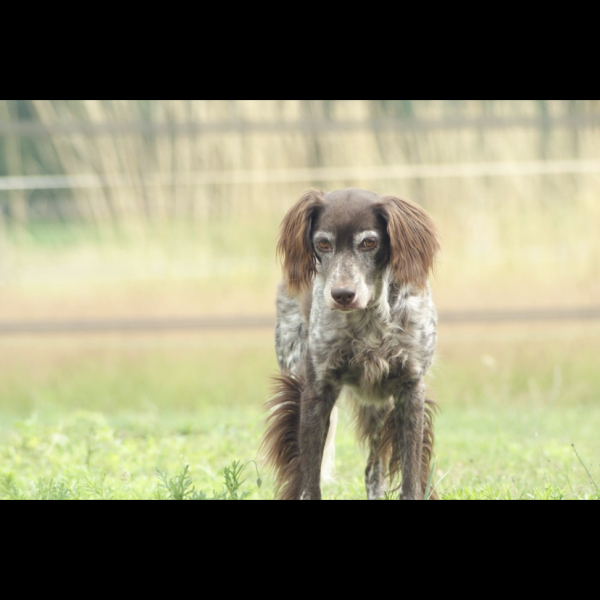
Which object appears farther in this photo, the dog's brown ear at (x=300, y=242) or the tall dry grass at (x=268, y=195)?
the tall dry grass at (x=268, y=195)

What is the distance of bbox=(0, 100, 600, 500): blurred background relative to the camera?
7.91 meters

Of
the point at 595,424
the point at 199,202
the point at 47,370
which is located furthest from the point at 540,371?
the point at 47,370

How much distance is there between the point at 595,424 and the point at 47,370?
4910 mm

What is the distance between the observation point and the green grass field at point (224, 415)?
369 centimetres

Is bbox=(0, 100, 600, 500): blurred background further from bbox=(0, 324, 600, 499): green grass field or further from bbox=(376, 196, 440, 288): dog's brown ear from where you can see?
bbox=(376, 196, 440, 288): dog's brown ear

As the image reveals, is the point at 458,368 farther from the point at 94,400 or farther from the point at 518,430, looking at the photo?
the point at 94,400

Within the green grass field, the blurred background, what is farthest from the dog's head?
the blurred background

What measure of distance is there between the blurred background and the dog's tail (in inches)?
160

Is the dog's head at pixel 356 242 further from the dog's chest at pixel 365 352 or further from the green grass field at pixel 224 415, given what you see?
the green grass field at pixel 224 415

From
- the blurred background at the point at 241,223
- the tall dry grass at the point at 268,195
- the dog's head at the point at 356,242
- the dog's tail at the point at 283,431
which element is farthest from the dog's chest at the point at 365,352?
the tall dry grass at the point at 268,195

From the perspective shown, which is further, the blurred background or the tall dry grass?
the tall dry grass

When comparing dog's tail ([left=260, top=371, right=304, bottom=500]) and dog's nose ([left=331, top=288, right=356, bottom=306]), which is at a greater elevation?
dog's nose ([left=331, top=288, right=356, bottom=306])

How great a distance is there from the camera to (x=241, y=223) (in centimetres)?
849

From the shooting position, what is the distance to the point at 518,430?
17.5 ft
